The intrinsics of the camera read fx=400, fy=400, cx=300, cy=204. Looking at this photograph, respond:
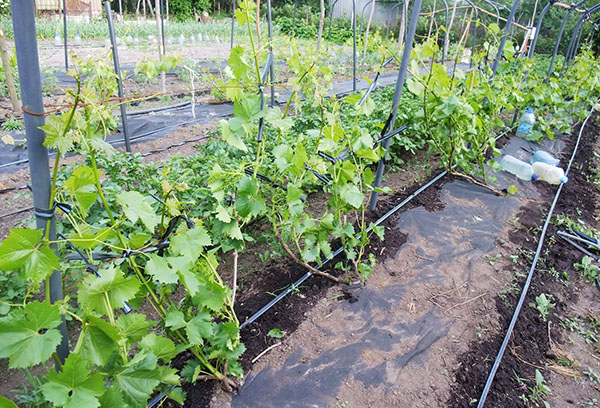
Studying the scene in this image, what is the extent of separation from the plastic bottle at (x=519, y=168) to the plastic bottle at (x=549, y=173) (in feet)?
0.37

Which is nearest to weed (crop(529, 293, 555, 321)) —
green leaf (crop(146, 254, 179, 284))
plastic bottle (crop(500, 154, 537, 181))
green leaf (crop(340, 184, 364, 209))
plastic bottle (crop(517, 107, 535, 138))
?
green leaf (crop(340, 184, 364, 209))

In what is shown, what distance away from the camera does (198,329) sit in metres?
1.63

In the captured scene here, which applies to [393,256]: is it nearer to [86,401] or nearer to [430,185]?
[430,185]

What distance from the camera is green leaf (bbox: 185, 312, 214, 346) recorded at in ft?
5.22

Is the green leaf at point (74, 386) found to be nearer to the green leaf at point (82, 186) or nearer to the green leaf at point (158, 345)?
the green leaf at point (158, 345)

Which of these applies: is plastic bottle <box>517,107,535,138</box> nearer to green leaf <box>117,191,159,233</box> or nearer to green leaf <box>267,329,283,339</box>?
green leaf <box>267,329,283,339</box>

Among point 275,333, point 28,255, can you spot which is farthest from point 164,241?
point 275,333

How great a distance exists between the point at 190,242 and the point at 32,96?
2.25ft

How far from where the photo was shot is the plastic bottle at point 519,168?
4887 mm

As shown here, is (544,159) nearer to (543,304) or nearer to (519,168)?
(519,168)

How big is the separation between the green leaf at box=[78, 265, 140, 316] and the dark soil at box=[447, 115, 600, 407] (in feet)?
5.70

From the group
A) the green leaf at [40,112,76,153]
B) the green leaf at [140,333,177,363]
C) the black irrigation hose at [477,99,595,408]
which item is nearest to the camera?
the green leaf at [40,112,76,153]

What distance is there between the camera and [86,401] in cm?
105

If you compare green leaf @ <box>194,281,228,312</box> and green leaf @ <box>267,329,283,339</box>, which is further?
green leaf @ <box>267,329,283,339</box>
